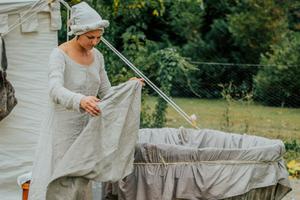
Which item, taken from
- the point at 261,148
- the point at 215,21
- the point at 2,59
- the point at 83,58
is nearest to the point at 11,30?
the point at 2,59

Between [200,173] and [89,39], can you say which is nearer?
[89,39]

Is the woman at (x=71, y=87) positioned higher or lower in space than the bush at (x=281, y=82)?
higher

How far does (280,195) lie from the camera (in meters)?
5.19

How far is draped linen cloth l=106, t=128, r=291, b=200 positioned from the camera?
4949 mm

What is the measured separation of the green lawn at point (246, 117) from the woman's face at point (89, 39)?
673cm

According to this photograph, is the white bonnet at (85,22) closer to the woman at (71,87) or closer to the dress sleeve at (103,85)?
the woman at (71,87)

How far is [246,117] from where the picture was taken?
13.0 metres

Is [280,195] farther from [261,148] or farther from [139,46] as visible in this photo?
[139,46]

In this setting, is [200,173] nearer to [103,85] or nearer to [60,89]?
[103,85]

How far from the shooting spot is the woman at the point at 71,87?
4.52 meters

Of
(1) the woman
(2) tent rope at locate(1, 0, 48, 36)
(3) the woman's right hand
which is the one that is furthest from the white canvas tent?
(3) the woman's right hand

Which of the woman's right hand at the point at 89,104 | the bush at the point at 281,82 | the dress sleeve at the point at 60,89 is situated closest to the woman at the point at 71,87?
the dress sleeve at the point at 60,89

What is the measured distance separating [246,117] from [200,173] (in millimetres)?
8138

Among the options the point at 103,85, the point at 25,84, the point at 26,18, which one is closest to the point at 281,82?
the point at 25,84
